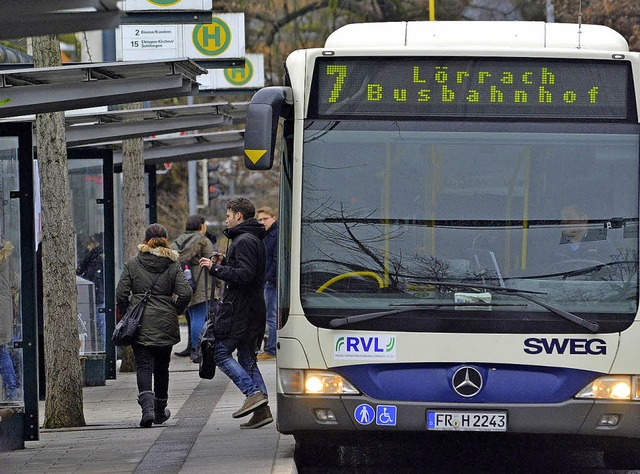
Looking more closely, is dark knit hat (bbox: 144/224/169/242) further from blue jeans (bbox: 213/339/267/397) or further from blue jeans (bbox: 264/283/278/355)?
blue jeans (bbox: 264/283/278/355)

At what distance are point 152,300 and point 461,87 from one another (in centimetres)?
404

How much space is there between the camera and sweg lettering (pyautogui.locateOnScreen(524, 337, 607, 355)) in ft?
26.5

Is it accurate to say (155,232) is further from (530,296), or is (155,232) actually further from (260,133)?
(530,296)

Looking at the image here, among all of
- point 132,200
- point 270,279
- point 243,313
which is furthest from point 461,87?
point 132,200

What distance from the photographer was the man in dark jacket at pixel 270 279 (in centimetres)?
1619

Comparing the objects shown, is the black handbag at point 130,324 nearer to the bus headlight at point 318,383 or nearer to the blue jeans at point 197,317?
the bus headlight at point 318,383

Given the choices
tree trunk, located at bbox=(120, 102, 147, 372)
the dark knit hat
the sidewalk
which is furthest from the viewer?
tree trunk, located at bbox=(120, 102, 147, 372)

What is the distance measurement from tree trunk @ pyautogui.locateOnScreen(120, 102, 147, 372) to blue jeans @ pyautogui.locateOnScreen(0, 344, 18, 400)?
6.25 m

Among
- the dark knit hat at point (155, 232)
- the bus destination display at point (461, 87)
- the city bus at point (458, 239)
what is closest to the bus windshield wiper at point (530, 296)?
the city bus at point (458, 239)

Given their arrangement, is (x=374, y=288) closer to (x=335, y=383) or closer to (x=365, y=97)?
(x=335, y=383)

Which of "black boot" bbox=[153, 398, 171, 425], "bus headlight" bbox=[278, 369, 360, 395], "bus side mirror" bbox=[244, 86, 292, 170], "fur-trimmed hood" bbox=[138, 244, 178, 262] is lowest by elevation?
"black boot" bbox=[153, 398, 171, 425]

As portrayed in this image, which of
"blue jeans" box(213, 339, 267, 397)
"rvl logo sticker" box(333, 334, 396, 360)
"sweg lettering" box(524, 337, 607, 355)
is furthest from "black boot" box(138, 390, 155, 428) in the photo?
"sweg lettering" box(524, 337, 607, 355)

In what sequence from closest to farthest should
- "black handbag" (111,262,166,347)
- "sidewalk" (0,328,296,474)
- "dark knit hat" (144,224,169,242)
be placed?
"sidewalk" (0,328,296,474)
"black handbag" (111,262,166,347)
"dark knit hat" (144,224,169,242)

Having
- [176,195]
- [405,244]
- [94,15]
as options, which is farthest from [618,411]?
[176,195]
